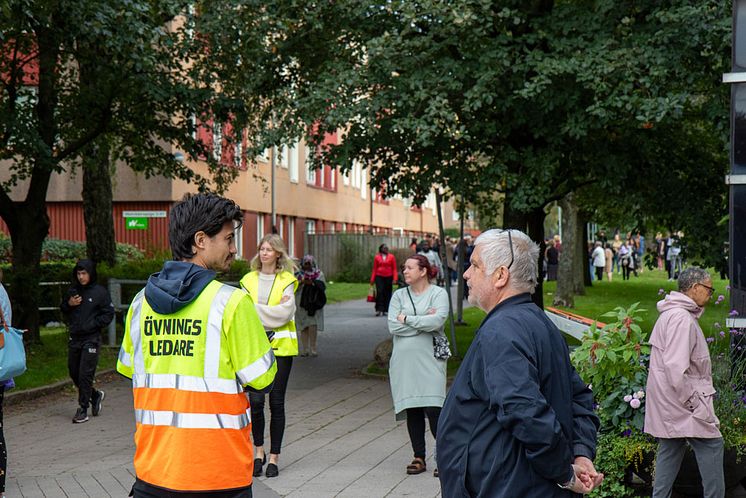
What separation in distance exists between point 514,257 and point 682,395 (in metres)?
3.23

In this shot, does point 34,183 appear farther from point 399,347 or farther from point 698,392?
point 698,392

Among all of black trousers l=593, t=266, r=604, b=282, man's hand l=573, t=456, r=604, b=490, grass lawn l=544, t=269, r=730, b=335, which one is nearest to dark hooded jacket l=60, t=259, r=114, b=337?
man's hand l=573, t=456, r=604, b=490

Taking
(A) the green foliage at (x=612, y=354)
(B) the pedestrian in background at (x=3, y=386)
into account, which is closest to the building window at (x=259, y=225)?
(B) the pedestrian in background at (x=3, y=386)

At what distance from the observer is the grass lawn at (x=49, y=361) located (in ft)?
48.0

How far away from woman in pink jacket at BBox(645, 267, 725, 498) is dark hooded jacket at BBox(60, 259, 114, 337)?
691 centimetres

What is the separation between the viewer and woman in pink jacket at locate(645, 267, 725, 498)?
667 cm

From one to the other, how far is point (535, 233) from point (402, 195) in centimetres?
Result: 282

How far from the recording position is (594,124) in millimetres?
13703

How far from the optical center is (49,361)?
54.1 ft

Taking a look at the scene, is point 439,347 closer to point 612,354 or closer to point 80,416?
point 612,354

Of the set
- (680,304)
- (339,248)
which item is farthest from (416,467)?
(339,248)

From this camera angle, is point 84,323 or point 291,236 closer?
point 84,323

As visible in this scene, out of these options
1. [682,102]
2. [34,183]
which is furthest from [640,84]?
[34,183]

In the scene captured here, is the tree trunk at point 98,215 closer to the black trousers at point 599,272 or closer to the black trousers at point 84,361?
the black trousers at point 84,361
